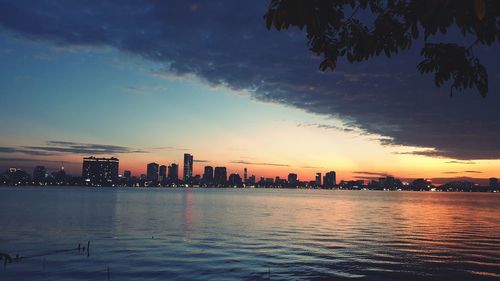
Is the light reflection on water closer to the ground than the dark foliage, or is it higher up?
closer to the ground

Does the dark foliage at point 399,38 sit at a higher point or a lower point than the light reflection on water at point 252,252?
higher

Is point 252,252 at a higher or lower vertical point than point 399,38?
lower

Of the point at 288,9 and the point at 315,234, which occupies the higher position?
the point at 288,9

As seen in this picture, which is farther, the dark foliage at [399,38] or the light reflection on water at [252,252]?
the light reflection on water at [252,252]

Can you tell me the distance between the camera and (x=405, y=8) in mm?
10070

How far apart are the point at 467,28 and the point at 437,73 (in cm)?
191

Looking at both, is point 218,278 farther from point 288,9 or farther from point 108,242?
point 288,9

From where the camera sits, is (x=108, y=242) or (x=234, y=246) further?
(x=108, y=242)

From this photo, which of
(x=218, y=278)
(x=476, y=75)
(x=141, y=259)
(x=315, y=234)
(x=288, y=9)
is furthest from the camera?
(x=315, y=234)

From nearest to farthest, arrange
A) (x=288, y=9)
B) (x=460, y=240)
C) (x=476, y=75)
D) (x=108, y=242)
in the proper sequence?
(x=288, y=9), (x=476, y=75), (x=108, y=242), (x=460, y=240)

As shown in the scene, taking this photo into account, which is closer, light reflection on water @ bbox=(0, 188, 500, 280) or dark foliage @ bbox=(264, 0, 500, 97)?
dark foliage @ bbox=(264, 0, 500, 97)

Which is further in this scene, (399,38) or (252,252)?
(252,252)

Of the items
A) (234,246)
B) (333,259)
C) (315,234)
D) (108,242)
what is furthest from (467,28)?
(315,234)

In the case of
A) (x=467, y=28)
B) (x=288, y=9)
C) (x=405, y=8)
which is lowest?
(x=288, y=9)
